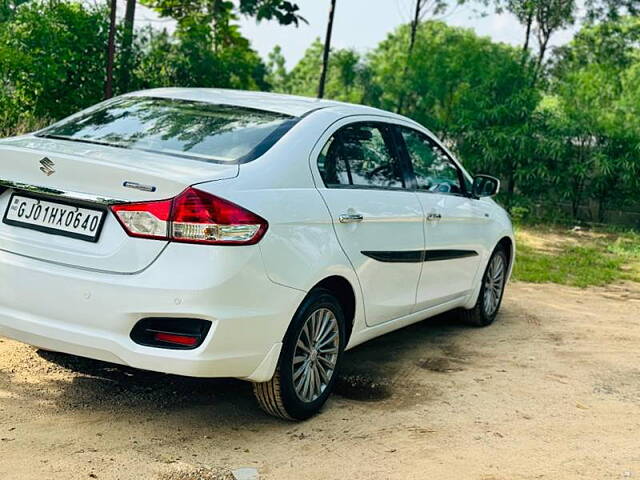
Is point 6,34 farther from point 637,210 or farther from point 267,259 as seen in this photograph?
point 637,210

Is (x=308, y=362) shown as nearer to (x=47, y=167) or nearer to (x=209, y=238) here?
(x=209, y=238)

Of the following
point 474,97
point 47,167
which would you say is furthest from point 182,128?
point 474,97

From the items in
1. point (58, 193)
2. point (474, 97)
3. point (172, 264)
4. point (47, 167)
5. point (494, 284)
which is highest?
point (474, 97)

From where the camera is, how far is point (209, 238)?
3893 mm

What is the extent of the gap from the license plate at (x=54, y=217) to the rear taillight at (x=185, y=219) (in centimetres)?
15

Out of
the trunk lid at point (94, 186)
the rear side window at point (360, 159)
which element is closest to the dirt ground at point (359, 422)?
the trunk lid at point (94, 186)

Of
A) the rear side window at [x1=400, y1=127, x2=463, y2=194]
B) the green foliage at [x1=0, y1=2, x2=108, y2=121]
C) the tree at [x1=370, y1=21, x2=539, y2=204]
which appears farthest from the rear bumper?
the tree at [x1=370, y1=21, x2=539, y2=204]

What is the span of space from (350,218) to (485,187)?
7.71 feet

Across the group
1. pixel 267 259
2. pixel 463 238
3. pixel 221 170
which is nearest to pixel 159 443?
pixel 267 259

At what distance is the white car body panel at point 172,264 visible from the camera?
3895 millimetres

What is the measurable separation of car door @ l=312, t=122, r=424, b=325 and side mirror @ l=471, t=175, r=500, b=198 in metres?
1.17

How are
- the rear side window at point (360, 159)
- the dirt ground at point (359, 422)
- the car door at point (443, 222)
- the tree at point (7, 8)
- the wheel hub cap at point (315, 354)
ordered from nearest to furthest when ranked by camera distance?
the dirt ground at point (359, 422)
the wheel hub cap at point (315, 354)
the rear side window at point (360, 159)
the car door at point (443, 222)
the tree at point (7, 8)

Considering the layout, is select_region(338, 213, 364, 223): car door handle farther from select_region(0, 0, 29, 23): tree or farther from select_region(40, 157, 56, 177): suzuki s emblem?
select_region(0, 0, 29, 23): tree

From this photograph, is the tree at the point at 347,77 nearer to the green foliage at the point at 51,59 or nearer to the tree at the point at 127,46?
the tree at the point at 127,46
